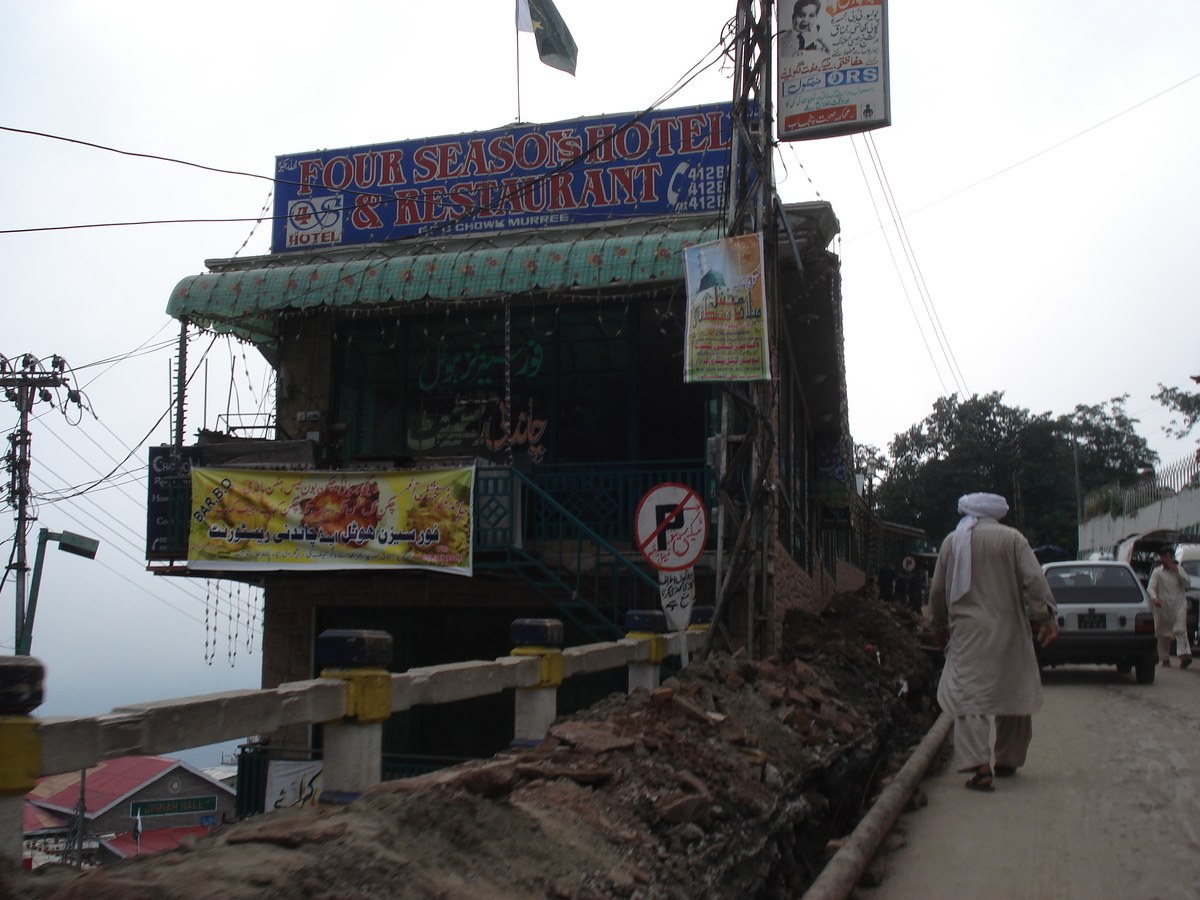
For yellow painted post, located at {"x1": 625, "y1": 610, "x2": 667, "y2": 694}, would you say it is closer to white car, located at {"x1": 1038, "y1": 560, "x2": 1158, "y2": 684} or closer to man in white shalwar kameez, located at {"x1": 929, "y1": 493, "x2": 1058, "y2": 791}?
man in white shalwar kameez, located at {"x1": 929, "y1": 493, "x2": 1058, "y2": 791}

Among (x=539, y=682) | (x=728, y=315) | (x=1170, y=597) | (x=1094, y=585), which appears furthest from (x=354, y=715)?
(x=1170, y=597)

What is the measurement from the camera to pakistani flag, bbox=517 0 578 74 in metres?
14.1

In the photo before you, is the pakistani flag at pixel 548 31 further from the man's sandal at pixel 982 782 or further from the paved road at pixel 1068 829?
the man's sandal at pixel 982 782

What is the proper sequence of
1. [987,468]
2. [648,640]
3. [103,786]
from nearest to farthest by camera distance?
[648,640] < [103,786] < [987,468]

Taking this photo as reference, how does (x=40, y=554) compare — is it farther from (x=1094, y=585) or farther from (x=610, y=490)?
(x=1094, y=585)

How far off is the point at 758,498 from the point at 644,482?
83.4 inches

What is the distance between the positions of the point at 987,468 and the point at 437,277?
4774 centimetres

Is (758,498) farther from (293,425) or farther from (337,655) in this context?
(293,425)

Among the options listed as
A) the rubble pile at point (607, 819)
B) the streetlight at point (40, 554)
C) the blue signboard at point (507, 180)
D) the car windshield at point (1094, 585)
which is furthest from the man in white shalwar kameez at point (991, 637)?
the streetlight at point (40, 554)

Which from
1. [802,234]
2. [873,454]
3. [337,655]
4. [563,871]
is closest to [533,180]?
[802,234]

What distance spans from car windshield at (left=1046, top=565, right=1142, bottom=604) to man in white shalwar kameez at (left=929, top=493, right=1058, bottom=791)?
708 cm

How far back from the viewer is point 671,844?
167 inches

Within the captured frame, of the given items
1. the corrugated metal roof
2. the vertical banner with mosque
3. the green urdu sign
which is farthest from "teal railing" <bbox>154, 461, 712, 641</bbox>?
the corrugated metal roof

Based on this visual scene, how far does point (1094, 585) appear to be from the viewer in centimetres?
1260
